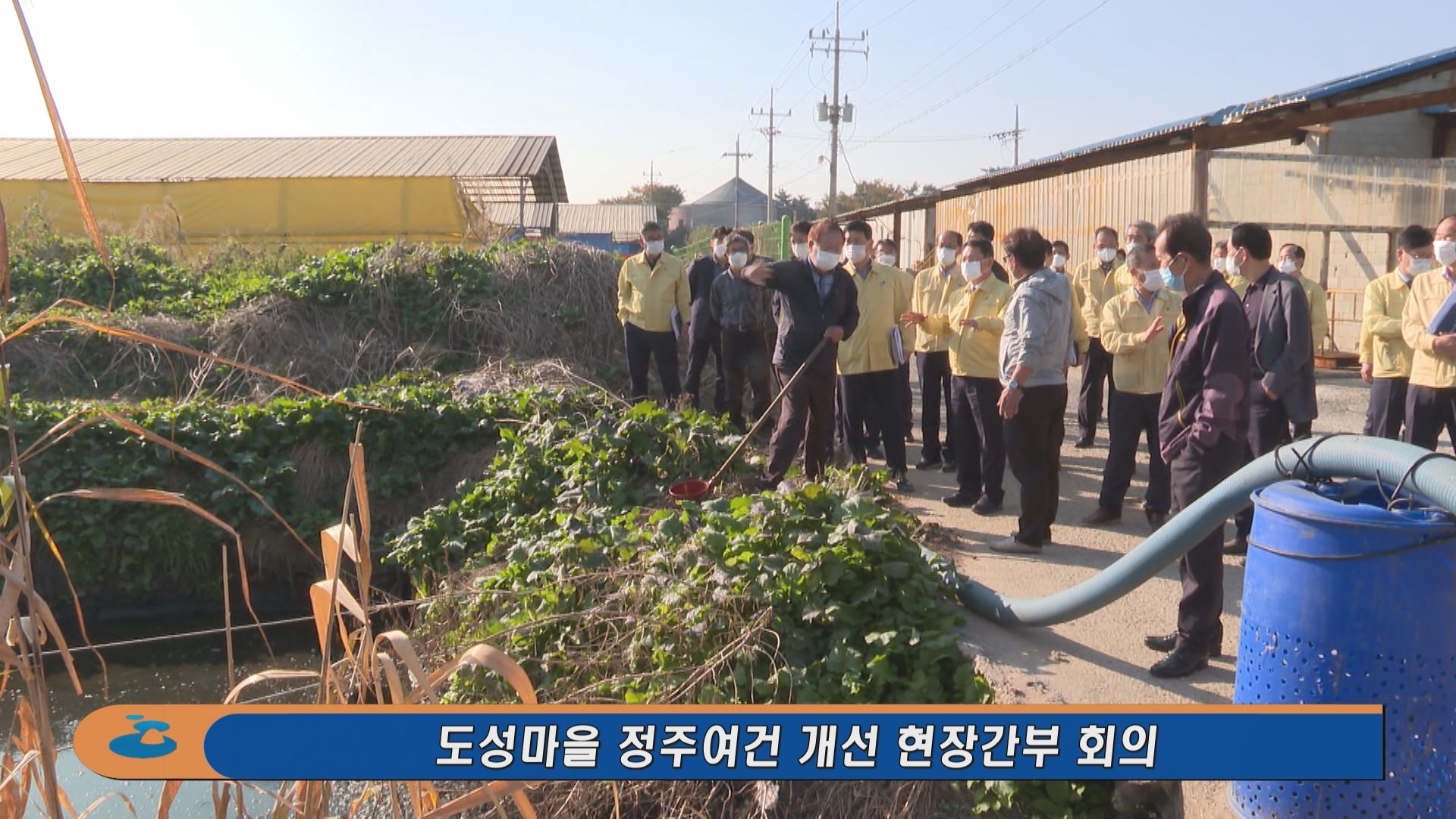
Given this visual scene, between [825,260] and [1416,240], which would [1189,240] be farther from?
[1416,240]

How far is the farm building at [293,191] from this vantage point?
18.1 m

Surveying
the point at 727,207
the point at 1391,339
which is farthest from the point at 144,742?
the point at 727,207

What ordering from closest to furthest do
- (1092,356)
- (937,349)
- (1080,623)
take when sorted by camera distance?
(1080,623), (937,349), (1092,356)

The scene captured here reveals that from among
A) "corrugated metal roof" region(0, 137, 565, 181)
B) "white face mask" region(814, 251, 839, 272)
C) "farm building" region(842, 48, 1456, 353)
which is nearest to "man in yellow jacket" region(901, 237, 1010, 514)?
"white face mask" region(814, 251, 839, 272)

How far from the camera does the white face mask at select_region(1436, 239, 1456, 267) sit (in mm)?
5871

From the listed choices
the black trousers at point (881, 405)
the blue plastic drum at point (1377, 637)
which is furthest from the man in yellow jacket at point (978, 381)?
the blue plastic drum at point (1377, 637)

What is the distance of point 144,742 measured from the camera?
2.27 meters

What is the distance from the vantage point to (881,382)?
7215 millimetres

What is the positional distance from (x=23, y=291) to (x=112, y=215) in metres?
6.19

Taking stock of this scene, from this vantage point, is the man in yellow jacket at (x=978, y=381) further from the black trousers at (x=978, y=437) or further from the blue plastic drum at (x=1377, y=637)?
the blue plastic drum at (x=1377, y=637)

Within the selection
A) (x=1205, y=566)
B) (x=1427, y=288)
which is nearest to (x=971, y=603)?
(x=1205, y=566)

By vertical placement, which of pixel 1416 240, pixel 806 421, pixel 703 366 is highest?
pixel 1416 240

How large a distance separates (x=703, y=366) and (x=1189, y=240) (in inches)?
235

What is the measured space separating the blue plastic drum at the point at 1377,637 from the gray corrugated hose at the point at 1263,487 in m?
0.10
